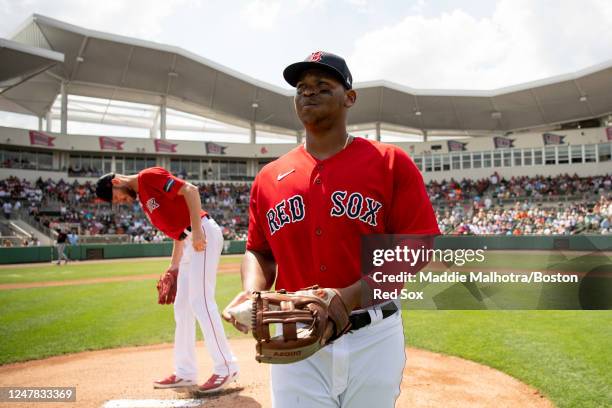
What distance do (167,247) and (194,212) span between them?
2415cm

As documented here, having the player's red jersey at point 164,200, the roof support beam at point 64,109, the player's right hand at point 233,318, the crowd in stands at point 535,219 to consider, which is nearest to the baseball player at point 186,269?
the player's red jersey at point 164,200

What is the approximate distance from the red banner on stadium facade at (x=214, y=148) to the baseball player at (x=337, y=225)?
132ft

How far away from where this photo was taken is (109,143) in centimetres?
3728

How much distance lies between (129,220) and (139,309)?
25448mm

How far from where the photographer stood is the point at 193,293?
4.16 metres

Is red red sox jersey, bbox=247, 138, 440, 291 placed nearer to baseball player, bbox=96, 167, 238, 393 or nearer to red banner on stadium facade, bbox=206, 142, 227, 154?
baseball player, bbox=96, 167, 238, 393

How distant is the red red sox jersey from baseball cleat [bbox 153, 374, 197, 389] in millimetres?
2709

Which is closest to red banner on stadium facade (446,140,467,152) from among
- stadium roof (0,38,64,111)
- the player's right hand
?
stadium roof (0,38,64,111)

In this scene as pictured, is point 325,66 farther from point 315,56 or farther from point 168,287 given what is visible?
point 168,287

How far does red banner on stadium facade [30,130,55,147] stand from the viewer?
3416cm

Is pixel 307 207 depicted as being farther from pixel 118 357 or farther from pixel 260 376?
pixel 118 357

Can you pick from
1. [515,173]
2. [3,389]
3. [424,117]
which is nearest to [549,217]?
[515,173]

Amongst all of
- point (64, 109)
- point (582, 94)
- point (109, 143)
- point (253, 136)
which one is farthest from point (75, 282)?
point (582, 94)

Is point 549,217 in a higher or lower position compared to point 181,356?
higher
